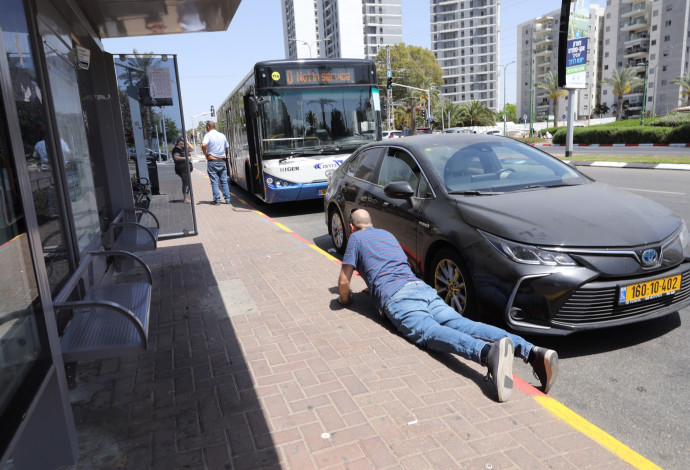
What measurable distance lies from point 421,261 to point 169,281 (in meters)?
3.08

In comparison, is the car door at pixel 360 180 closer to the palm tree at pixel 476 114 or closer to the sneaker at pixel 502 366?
the sneaker at pixel 502 366

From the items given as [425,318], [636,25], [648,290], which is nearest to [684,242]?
[648,290]

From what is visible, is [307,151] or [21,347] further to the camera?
[307,151]

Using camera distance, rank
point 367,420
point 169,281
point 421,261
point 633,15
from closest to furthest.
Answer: point 367,420 → point 421,261 → point 169,281 → point 633,15

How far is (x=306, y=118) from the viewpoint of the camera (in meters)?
10.8

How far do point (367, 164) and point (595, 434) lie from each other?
14.2 ft

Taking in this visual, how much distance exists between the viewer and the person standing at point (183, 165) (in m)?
8.41

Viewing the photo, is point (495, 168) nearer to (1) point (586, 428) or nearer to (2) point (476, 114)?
(1) point (586, 428)

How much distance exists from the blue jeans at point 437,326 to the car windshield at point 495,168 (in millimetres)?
1260

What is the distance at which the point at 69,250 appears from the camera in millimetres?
3820

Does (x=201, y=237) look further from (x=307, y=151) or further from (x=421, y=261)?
(x=421, y=261)

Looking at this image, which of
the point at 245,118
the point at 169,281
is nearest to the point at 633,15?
the point at 245,118

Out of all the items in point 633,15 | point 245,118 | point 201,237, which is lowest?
point 201,237

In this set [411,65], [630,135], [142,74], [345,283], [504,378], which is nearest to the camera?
[504,378]
